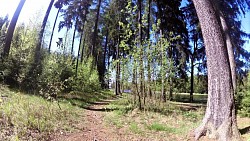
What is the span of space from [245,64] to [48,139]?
20517 millimetres

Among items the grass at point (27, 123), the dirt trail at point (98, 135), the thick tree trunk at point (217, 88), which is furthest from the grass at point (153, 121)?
the grass at point (27, 123)

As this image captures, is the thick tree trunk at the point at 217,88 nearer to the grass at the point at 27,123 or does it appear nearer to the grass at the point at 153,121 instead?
the grass at the point at 153,121

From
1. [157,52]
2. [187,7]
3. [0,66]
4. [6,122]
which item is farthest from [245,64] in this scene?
[6,122]

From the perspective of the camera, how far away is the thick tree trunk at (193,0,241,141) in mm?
4617

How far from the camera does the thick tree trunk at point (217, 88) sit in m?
4.62

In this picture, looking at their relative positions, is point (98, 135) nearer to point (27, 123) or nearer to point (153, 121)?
point (27, 123)

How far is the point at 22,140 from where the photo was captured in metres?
3.96

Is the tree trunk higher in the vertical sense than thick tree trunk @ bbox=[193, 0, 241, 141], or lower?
higher

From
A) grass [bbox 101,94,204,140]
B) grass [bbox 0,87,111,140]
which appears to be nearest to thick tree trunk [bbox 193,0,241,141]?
grass [bbox 101,94,204,140]

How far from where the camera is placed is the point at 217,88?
190 inches

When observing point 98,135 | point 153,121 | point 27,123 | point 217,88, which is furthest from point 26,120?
point 217,88

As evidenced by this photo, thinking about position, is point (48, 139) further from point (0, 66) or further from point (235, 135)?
point (0, 66)

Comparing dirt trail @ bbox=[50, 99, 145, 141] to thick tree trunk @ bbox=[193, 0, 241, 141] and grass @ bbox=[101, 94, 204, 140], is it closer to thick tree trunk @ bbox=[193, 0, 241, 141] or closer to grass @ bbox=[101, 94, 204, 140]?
grass @ bbox=[101, 94, 204, 140]

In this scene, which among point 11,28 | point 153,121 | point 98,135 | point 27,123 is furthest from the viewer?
point 11,28
